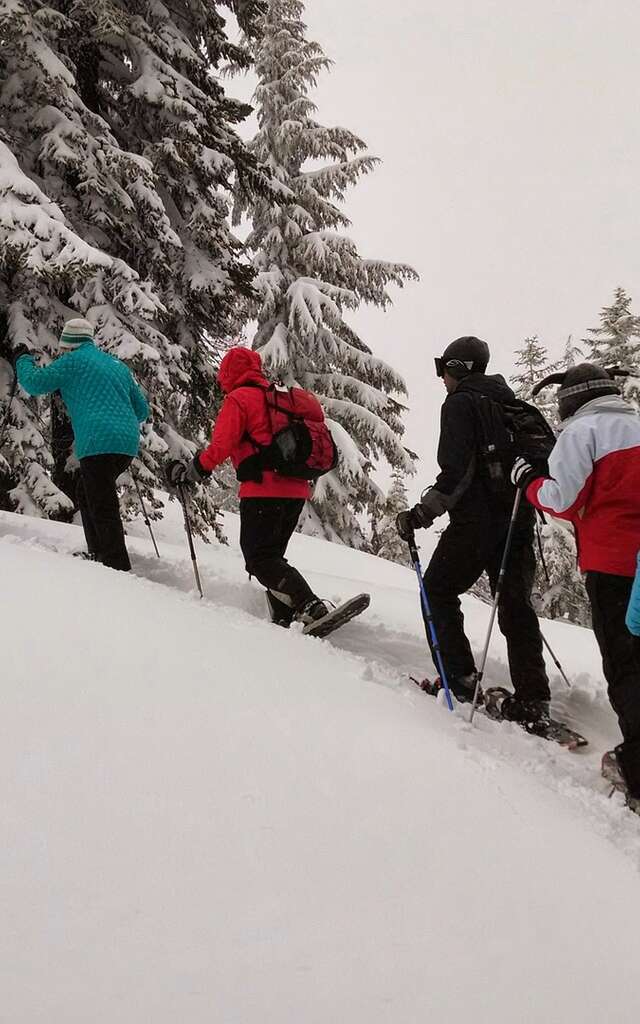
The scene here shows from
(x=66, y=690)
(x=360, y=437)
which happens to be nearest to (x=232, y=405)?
→ (x=66, y=690)

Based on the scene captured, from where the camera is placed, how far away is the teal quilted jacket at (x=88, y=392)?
19.2ft

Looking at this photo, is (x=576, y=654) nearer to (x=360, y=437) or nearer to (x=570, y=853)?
(x=570, y=853)

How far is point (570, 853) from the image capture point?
249cm

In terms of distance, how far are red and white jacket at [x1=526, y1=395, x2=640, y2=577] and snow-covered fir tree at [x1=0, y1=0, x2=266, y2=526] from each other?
5.01m

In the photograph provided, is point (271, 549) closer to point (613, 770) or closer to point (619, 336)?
point (613, 770)

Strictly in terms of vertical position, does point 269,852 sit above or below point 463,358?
below

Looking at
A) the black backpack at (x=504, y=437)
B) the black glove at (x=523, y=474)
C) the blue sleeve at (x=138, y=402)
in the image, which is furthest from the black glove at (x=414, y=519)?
the blue sleeve at (x=138, y=402)

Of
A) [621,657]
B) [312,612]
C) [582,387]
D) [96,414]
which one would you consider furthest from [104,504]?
[621,657]

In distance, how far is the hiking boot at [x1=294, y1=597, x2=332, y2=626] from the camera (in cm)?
523

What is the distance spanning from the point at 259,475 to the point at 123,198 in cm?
502

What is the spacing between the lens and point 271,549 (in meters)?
5.46

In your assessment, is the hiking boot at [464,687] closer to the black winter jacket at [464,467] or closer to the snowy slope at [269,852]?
the snowy slope at [269,852]

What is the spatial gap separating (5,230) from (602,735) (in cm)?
674

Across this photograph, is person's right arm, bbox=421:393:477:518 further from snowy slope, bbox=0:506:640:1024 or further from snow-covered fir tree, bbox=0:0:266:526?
snow-covered fir tree, bbox=0:0:266:526
